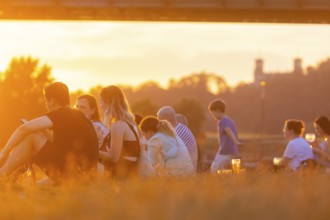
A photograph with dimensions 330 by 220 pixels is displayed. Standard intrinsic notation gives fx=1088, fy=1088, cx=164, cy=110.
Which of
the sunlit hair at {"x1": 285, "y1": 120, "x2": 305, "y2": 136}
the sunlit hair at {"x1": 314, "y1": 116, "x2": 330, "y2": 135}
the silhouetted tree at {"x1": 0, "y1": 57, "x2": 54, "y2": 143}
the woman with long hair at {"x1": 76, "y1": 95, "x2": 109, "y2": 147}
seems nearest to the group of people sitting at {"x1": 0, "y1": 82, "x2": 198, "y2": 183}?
the woman with long hair at {"x1": 76, "y1": 95, "x2": 109, "y2": 147}

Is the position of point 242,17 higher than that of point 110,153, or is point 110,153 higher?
point 242,17

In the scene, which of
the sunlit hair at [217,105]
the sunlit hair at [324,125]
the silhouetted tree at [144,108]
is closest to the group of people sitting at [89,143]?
the sunlit hair at [324,125]

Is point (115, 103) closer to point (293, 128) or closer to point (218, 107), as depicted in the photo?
point (293, 128)

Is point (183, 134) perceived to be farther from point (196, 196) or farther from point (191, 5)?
point (191, 5)

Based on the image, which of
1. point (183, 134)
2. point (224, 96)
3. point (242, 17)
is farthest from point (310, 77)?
point (183, 134)

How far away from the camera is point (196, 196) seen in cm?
789

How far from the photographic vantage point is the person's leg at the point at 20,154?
12.4 meters

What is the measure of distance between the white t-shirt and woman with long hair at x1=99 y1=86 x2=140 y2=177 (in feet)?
12.5

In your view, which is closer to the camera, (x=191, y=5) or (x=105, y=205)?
(x=105, y=205)

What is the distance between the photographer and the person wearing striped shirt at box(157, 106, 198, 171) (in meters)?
17.1

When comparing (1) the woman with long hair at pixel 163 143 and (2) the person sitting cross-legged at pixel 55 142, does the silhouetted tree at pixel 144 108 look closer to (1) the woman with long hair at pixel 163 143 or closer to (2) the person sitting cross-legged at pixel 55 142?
(1) the woman with long hair at pixel 163 143

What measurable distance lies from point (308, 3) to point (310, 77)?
4736 inches

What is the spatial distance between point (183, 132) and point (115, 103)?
4565 mm

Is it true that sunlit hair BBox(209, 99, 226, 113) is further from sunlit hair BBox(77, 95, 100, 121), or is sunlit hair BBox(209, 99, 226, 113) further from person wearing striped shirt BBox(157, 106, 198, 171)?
sunlit hair BBox(77, 95, 100, 121)
